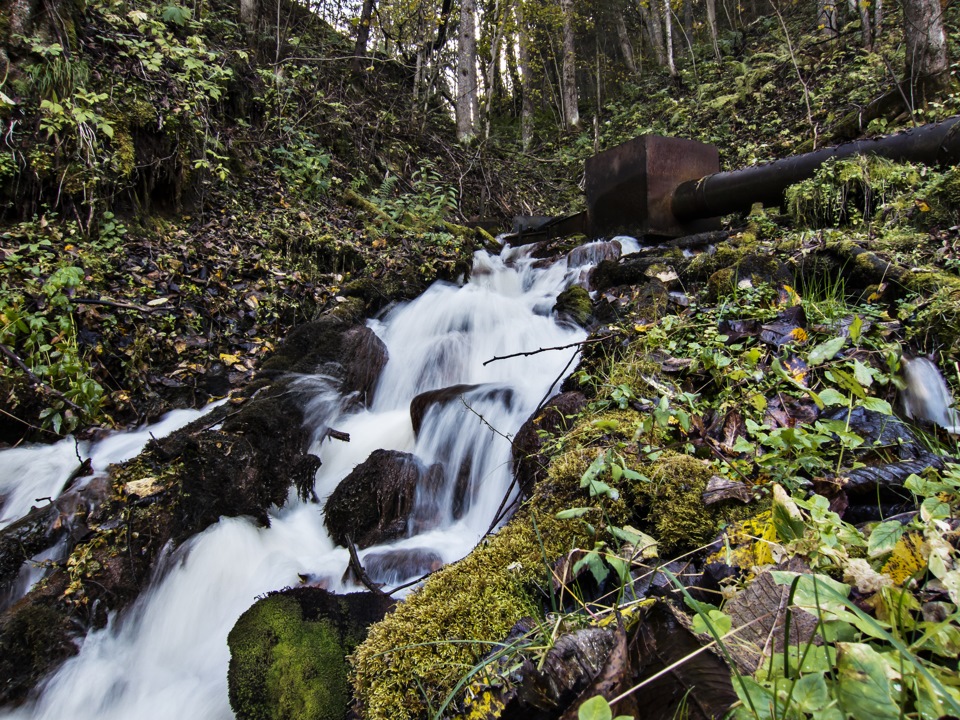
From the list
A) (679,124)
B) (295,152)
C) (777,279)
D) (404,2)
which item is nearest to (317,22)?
(404,2)

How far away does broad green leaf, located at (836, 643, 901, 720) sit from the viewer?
2.62 ft

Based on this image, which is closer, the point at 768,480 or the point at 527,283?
the point at 768,480

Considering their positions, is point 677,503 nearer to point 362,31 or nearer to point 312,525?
point 312,525

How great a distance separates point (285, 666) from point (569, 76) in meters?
19.3

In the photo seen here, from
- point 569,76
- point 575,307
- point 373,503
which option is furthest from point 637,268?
point 569,76

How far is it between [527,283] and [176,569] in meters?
5.69

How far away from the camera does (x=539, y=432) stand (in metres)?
2.83

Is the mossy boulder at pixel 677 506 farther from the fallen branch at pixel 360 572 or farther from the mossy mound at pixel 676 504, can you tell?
the fallen branch at pixel 360 572

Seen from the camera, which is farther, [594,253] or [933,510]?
[594,253]

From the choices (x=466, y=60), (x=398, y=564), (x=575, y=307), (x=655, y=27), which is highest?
(x=655, y=27)

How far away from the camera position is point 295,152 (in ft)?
28.6

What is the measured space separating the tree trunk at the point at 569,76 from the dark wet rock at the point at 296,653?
60.3 feet

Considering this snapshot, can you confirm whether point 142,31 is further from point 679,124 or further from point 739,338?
point 679,124

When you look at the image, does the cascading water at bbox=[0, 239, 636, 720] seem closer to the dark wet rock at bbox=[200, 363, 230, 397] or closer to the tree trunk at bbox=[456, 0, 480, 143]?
the dark wet rock at bbox=[200, 363, 230, 397]
